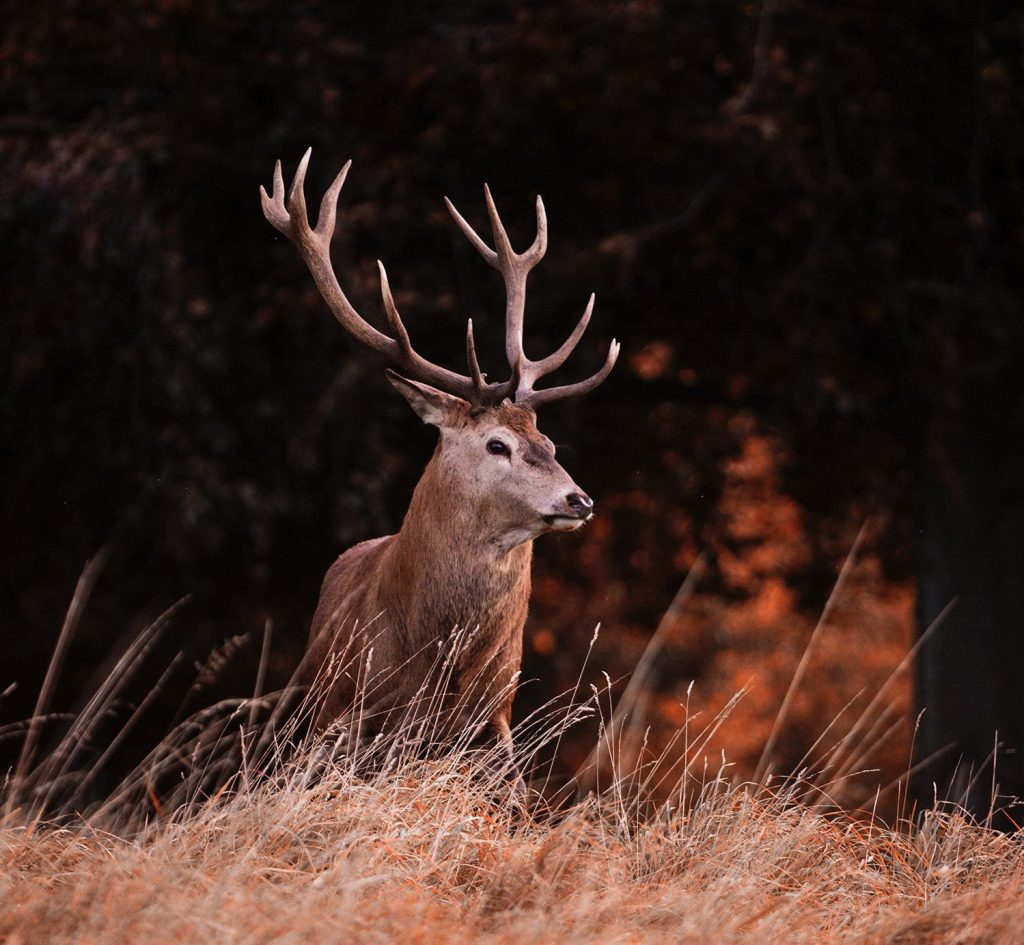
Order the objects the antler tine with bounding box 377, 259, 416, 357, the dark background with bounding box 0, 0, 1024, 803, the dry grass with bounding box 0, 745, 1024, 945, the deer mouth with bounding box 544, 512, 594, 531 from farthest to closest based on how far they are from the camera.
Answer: the dark background with bounding box 0, 0, 1024, 803, the antler tine with bounding box 377, 259, 416, 357, the deer mouth with bounding box 544, 512, 594, 531, the dry grass with bounding box 0, 745, 1024, 945

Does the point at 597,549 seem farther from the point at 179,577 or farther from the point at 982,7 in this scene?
the point at 982,7

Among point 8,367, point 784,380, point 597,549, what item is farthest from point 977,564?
point 8,367

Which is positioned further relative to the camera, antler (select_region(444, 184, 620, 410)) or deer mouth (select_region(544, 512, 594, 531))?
antler (select_region(444, 184, 620, 410))

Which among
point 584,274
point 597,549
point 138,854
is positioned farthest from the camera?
point 597,549

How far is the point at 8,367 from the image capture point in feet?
26.2

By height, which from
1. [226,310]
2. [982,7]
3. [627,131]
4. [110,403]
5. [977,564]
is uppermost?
[982,7]

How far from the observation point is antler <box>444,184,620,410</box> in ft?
18.1

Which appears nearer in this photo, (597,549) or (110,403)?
(110,403)

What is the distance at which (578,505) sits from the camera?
4992 mm

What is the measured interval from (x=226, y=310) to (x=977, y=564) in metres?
3.97

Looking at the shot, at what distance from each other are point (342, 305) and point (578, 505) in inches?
49.2

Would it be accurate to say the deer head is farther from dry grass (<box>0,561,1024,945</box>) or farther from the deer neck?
dry grass (<box>0,561,1024,945</box>)

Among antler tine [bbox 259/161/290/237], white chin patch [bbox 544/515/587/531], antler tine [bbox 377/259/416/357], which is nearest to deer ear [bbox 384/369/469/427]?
antler tine [bbox 377/259/416/357]

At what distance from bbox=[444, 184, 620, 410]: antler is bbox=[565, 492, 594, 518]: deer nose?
1.74ft
